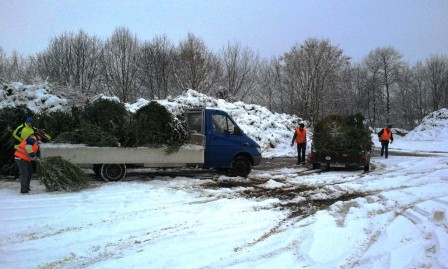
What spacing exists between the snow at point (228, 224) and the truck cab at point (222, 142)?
1.12 metres

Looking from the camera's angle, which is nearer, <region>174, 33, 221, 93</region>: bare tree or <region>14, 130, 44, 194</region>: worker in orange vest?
<region>14, 130, 44, 194</region>: worker in orange vest

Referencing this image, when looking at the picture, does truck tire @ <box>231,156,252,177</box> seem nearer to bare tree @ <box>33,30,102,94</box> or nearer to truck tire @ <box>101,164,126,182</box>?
truck tire @ <box>101,164,126,182</box>

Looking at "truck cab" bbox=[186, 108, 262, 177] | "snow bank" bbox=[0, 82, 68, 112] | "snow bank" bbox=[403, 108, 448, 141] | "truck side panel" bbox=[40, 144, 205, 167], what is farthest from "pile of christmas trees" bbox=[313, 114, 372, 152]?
"snow bank" bbox=[403, 108, 448, 141]

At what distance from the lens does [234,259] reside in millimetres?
5090

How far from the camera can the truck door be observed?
1232 cm

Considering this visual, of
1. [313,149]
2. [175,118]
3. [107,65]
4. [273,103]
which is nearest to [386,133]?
[313,149]

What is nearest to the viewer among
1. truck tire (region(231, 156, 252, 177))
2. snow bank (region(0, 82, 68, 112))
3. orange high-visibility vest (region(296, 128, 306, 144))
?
truck tire (region(231, 156, 252, 177))

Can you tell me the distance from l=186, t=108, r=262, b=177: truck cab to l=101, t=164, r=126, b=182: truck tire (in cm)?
261

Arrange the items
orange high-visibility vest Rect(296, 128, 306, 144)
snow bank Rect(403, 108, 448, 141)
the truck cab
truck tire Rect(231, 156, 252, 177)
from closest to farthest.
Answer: the truck cab
truck tire Rect(231, 156, 252, 177)
orange high-visibility vest Rect(296, 128, 306, 144)
snow bank Rect(403, 108, 448, 141)

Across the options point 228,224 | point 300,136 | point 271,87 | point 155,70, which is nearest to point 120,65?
point 155,70

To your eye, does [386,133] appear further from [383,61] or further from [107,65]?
[383,61]

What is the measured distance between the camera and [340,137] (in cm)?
1469

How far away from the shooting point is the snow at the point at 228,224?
5.10m

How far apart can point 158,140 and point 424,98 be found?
66226 mm
